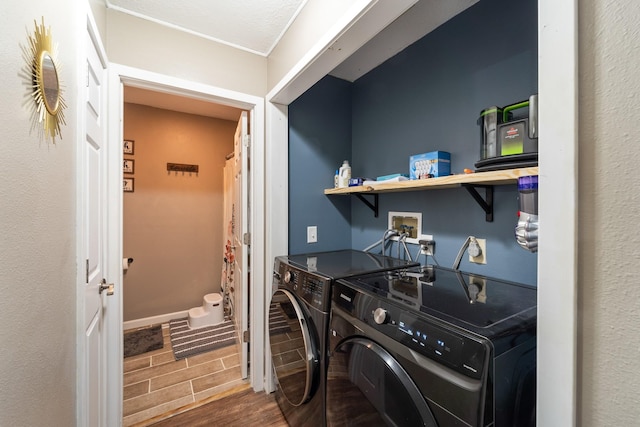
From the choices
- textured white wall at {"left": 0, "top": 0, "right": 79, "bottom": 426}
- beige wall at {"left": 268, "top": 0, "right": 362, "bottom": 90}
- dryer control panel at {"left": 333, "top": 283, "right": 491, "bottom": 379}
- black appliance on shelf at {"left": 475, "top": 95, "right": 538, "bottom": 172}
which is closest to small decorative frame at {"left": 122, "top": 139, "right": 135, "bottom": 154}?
beige wall at {"left": 268, "top": 0, "right": 362, "bottom": 90}

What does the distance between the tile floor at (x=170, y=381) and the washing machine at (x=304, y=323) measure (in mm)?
547

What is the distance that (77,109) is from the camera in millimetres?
931

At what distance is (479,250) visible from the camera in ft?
4.28

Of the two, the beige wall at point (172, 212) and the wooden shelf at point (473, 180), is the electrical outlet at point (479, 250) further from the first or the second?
the beige wall at point (172, 212)

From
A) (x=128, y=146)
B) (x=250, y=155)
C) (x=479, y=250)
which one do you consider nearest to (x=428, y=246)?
(x=479, y=250)

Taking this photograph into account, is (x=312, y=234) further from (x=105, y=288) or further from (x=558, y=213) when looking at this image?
(x=558, y=213)

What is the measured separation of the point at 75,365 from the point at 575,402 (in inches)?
54.3

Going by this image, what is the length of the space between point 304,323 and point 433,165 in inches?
41.6

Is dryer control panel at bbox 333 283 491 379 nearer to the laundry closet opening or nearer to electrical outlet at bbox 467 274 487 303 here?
electrical outlet at bbox 467 274 487 303

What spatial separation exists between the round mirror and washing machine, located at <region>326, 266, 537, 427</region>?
3.62 ft

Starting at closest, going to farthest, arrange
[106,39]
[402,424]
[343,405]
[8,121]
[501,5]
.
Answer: [8,121], [402,424], [343,405], [501,5], [106,39]

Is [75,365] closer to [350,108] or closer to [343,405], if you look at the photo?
[343,405]

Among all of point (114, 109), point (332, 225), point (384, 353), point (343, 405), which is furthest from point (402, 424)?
point (114, 109)

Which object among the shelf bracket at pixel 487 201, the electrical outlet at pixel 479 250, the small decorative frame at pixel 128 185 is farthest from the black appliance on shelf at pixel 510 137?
the small decorative frame at pixel 128 185
